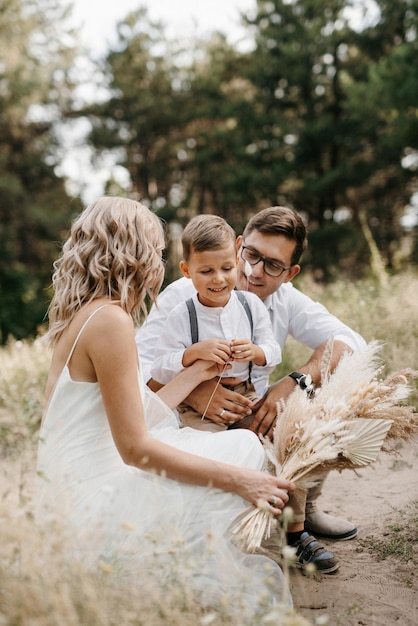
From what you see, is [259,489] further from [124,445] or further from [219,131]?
[219,131]

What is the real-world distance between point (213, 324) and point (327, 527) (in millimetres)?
1424

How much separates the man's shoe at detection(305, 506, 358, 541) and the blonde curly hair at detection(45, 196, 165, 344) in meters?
1.83

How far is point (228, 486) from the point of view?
245 cm

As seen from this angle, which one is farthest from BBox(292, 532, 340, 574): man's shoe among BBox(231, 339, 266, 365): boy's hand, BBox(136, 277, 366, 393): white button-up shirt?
BBox(136, 277, 366, 393): white button-up shirt

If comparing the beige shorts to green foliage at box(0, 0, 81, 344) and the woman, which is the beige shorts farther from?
green foliage at box(0, 0, 81, 344)

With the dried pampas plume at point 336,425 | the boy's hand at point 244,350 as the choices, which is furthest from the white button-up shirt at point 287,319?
the dried pampas plume at point 336,425

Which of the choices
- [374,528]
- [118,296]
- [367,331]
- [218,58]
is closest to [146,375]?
[118,296]

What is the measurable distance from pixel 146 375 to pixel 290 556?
187cm

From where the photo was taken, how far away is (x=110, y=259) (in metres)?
2.55

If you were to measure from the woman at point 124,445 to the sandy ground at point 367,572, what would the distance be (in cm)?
42

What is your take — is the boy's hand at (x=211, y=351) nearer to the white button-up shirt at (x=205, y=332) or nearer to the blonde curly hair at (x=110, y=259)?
the white button-up shirt at (x=205, y=332)

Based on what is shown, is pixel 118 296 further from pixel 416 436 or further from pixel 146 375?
pixel 416 436

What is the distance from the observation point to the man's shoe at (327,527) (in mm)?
3625

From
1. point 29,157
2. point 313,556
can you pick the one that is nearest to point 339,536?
point 313,556
